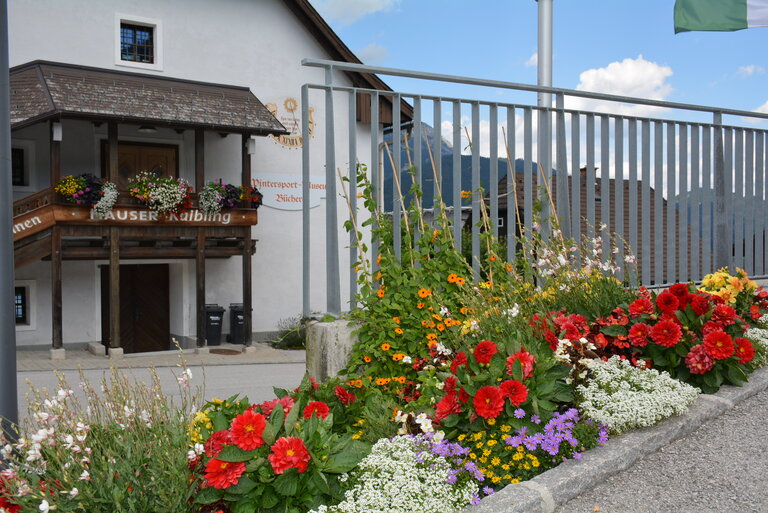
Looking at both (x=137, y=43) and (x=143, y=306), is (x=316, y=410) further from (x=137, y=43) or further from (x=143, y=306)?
(x=137, y=43)

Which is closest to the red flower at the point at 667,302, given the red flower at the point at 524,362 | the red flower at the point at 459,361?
the red flower at the point at 524,362

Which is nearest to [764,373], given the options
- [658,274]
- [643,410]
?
[643,410]

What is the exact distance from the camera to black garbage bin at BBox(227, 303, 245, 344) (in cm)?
1752

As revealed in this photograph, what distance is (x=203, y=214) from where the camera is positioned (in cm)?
1656

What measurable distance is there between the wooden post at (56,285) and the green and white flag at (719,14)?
12.0m

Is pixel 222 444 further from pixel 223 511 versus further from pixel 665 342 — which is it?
pixel 665 342

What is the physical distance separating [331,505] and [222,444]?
0.55m

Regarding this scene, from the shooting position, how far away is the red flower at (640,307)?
14.8ft

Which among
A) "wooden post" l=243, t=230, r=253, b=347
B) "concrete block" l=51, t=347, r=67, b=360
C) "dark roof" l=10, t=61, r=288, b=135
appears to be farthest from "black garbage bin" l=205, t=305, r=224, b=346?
"dark roof" l=10, t=61, r=288, b=135

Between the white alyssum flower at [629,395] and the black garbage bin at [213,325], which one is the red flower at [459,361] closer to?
the white alyssum flower at [629,395]

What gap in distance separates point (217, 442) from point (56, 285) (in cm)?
1331

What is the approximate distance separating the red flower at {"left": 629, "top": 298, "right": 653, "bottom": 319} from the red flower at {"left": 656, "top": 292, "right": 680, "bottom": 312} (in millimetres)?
68

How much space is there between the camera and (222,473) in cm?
310

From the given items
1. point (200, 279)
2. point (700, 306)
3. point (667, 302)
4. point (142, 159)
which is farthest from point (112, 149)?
point (700, 306)
